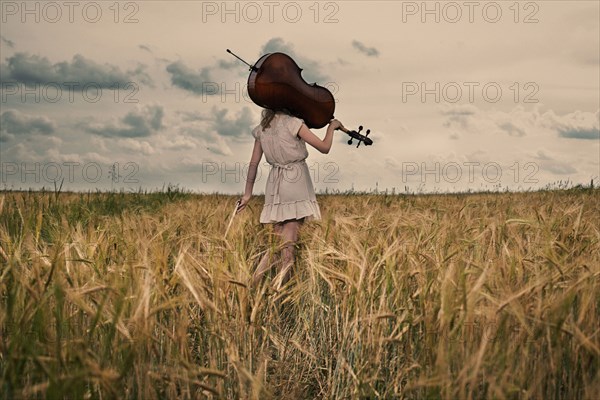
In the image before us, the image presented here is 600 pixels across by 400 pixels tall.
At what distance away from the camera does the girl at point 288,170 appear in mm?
3973

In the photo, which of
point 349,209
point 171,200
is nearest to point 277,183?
point 349,209

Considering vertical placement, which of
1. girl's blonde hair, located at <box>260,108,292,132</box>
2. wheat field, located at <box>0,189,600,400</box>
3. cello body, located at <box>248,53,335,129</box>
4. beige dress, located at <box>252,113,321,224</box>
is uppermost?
cello body, located at <box>248,53,335,129</box>

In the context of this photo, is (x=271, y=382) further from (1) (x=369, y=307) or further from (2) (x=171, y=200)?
(2) (x=171, y=200)

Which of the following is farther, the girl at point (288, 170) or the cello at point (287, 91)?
the girl at point (288, 170)

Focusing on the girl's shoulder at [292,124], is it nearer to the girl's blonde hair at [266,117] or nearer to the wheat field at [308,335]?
the girl's blonde hair at [266,117]

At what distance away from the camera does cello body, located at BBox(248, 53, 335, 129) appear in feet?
12.6

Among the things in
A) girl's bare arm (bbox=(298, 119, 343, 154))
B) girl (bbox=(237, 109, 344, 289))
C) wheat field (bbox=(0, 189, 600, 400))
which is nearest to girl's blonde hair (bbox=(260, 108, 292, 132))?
girl (bbox=(237, 109, 344, 289))

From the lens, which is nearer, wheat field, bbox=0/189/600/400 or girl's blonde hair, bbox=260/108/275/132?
wheat field, bbox=0/189/600/400

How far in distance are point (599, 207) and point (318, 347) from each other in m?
5.62

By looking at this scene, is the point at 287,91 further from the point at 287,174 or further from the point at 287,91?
the point at 287,174

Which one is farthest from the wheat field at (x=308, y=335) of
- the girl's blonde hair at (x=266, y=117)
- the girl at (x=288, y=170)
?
the girl's blonde hair at (x=266, y=117)

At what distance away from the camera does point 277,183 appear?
4113 mm

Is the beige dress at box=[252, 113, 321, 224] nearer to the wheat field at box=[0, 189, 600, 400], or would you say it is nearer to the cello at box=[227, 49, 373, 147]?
the cello at box=[227, 49, 373, 147]

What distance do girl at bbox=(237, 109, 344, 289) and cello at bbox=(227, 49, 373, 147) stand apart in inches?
3.1
